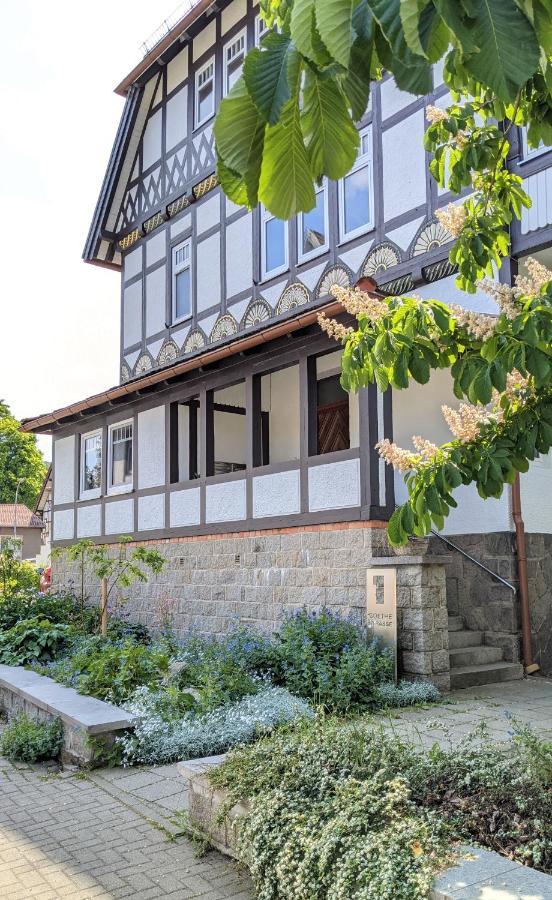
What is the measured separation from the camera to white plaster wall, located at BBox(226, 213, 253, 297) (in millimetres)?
12750

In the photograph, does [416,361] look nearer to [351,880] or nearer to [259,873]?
[351,880]

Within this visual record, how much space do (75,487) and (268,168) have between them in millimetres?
13699

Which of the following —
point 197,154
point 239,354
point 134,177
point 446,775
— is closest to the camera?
point 446,775

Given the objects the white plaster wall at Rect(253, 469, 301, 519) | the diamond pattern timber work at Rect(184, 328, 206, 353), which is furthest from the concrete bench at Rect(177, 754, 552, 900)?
the diamond pattern timber work at Rect(184, 328, 206, 353)

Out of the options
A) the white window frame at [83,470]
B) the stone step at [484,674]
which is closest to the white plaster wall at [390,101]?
the stone step at [484,674]

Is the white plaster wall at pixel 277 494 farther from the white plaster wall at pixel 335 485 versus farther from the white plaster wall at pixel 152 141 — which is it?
the white plaster wall at pixel 152 141

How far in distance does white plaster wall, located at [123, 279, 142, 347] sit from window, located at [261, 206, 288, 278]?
150 inches

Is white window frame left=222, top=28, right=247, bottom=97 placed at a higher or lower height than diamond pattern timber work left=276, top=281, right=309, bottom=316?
higher

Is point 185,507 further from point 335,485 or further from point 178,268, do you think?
point 178,268

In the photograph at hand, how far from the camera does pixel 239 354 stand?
34.2 ft

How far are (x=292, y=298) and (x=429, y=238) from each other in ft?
8.62

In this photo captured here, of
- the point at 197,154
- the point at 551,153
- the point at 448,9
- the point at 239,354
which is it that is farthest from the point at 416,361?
the point at 197,154

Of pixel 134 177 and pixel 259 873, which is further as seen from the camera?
pixel 134 177

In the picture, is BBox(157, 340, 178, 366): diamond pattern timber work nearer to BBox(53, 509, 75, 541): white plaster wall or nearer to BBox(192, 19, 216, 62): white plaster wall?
BBox(53, 509, 75, 541): white plaster wall
